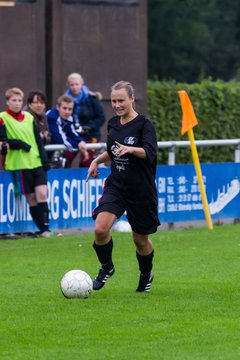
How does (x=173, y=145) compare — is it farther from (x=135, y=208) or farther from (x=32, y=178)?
(x=135, y=208)

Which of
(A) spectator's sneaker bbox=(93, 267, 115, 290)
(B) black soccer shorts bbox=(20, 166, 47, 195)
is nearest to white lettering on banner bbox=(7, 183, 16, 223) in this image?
(B) black soccer shorts bbox=(20, 166, 47, 195)

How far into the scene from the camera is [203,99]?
2361cm

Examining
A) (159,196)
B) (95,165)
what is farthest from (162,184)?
(95,165)

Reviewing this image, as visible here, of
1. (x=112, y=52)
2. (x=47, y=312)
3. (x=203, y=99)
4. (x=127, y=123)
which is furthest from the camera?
(x=203, y=99)

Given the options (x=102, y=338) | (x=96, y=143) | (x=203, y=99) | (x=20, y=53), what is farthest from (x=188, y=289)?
(x=203, y=99)

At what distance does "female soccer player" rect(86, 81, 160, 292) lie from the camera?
34.8ft

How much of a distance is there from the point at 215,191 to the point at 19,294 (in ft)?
25.9

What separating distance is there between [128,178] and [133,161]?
16 centimetres

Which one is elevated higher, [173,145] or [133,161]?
[133,161]

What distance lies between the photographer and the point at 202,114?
928 inches

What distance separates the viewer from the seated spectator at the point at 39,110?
16.1 m

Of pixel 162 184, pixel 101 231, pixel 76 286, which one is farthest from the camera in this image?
pixel 162 184

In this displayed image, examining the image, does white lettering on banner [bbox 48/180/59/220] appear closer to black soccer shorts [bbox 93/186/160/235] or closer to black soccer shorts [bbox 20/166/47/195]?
black soccer shorts [bbox 20/166/47/195]

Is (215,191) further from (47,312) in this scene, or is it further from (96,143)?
(47,312)
